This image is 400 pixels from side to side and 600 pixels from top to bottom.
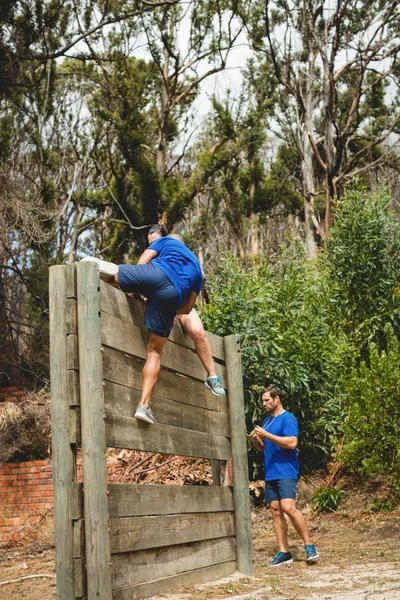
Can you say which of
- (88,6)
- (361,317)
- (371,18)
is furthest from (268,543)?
(371,18)

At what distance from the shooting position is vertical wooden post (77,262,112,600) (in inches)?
163

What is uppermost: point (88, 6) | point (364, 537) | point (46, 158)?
point (88, 6)

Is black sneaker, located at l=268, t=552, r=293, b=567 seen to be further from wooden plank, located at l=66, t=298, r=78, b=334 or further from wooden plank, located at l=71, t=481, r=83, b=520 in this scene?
wooden plank, located at l=66, t=298, r=78, b=334

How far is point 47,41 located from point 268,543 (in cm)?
1268

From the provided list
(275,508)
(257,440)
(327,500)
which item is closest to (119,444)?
(257,440)

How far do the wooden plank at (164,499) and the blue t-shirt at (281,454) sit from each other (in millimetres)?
674

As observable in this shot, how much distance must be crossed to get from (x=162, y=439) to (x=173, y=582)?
981 millimetres

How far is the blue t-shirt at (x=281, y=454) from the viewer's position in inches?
273

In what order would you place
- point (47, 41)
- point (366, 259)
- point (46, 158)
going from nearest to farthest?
point (366, 259), point (47, 41), point (46, 158)

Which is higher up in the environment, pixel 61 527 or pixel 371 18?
pixel 371 18

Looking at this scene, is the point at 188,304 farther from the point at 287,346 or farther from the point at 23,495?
the point at 23,495

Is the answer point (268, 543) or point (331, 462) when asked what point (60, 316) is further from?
point (331, 462)

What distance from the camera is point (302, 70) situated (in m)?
22.2

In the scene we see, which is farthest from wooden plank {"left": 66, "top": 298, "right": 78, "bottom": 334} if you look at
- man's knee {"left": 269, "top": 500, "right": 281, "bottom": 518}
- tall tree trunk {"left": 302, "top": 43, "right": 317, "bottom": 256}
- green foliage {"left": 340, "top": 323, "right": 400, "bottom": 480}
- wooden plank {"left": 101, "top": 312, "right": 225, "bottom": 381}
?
tall tree trunk {"left": 302, "top": 43, "right": 317, "bottom": 256}
